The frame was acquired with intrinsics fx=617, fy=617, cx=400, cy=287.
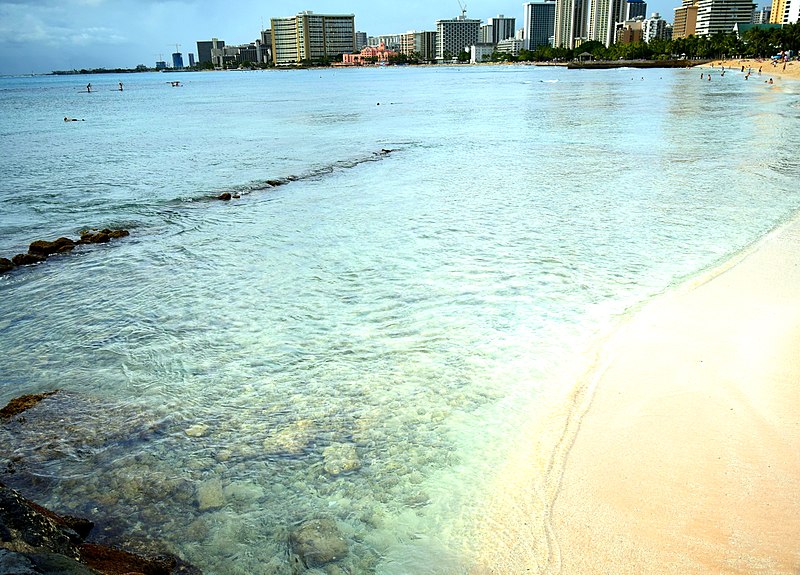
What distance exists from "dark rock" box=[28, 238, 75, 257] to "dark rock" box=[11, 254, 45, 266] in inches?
6.7

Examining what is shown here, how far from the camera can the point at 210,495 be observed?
4.68 meters

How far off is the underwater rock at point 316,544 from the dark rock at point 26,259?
9681mm

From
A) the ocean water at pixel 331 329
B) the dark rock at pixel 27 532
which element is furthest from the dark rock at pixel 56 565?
the ocean water at pixel 331 329

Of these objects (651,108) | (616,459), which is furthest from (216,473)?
(651,108)

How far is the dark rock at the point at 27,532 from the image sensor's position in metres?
3.02

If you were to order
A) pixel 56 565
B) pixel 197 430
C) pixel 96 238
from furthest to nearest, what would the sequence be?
pixel 96 238 → pixel 197 430 → pixel 56 565

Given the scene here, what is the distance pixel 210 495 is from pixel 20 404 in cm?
260

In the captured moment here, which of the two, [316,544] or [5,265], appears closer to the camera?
[316,544]

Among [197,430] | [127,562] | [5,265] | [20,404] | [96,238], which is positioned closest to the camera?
[127,562]

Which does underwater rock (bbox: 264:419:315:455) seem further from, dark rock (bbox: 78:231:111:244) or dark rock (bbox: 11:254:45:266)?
dark rock (bbox: 78:231:111:244)

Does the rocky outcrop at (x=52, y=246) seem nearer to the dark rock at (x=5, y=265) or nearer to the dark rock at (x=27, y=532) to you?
the dark rock at (x=5, y=265)

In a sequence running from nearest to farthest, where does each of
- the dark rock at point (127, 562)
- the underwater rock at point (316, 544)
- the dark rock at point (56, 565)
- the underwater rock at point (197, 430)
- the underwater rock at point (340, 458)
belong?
the dark rock at point (56, 565) < the dark rock at point (127, 562) < the underwater rock at point (316, 544) < the underwater rock at point (340, 458) < the underwater rock at point (197, 430)

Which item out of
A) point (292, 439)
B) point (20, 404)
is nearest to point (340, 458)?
point (292, 439)

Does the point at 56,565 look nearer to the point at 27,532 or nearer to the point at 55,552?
the point at 55,552
